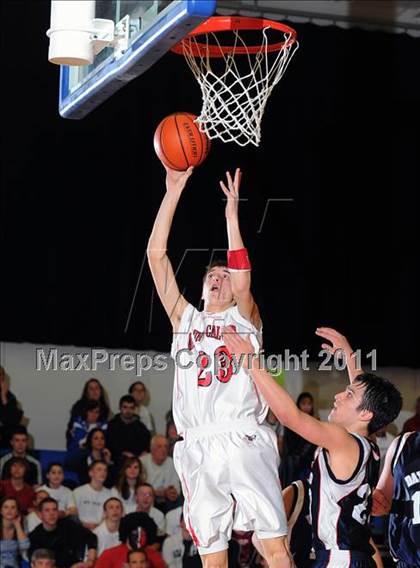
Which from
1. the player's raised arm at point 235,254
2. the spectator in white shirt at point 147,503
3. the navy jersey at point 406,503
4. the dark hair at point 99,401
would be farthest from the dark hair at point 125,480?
the navy jersey at point 406,503

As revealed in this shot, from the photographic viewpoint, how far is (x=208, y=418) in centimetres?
569

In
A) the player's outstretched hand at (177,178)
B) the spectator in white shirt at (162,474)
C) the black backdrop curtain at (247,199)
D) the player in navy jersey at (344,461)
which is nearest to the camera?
the player in navy jersey at (344,461)

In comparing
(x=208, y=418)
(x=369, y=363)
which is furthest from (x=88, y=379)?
(x=208, y=418)

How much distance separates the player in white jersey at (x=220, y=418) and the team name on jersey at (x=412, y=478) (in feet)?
2.49

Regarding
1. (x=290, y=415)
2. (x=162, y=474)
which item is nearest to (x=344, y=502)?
(x=290, y=415)

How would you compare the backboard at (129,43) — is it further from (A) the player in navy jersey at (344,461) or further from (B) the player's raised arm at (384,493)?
(B) the player's raised arm at (384,493)

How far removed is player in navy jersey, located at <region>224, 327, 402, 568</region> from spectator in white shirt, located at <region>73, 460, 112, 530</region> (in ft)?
15.1

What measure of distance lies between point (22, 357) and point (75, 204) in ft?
5.38

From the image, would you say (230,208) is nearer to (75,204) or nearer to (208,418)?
(208,418)

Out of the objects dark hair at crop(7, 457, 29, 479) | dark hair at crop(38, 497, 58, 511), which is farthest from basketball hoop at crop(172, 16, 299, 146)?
dark hair at crop(7, 457, 29, 479)

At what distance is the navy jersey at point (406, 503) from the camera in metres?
5.06

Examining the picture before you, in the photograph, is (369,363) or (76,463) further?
(369,363)

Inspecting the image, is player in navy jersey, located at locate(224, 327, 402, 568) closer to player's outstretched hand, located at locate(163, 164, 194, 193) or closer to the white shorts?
the white shorts

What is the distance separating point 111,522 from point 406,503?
4.63 metres
